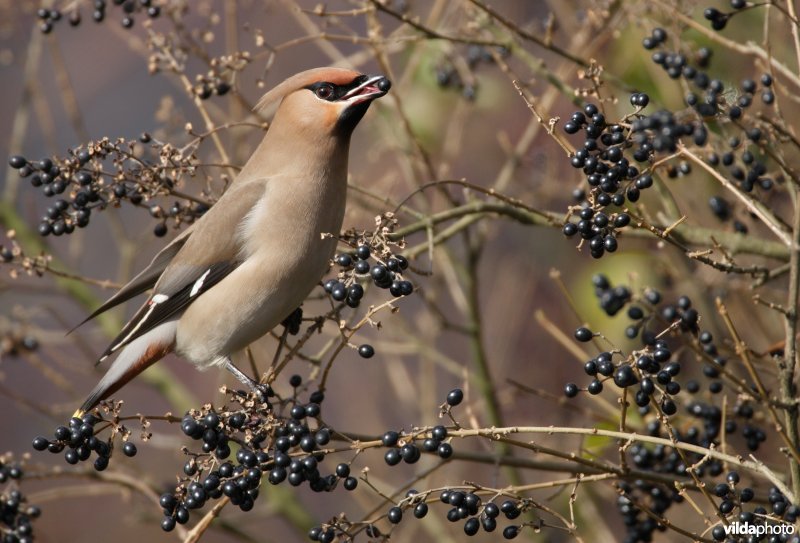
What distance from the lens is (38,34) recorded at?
4.66 meters

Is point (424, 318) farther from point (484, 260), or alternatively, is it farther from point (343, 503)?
point (343, 503)

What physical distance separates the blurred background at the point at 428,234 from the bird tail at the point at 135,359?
0.67 ft

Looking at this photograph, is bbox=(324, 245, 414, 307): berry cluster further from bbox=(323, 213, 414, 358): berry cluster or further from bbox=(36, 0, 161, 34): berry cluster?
bbox=(36, 0, 161, 34): berry cluster

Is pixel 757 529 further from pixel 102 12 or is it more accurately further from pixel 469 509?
pixel 102 12

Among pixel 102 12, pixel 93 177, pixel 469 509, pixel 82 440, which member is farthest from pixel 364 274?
pixel 102 12

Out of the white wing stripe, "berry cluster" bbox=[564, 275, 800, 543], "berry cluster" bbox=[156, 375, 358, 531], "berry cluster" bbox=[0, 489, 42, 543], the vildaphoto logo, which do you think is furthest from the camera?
the white wing stripe

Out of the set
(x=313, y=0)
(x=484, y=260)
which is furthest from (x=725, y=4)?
(x=313, y=0)

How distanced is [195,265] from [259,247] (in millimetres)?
262

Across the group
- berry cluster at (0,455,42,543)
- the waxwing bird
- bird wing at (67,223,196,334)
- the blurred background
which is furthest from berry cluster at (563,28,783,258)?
berry cluster at (0,455,42,543)

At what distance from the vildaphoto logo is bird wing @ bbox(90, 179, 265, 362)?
6.19 feet

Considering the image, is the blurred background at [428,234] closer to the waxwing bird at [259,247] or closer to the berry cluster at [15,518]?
the waxwing bird at [259,247]

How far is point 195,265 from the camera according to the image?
3.63m

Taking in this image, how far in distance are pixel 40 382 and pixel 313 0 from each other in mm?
3422

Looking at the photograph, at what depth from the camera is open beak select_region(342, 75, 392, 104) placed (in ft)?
11.2
